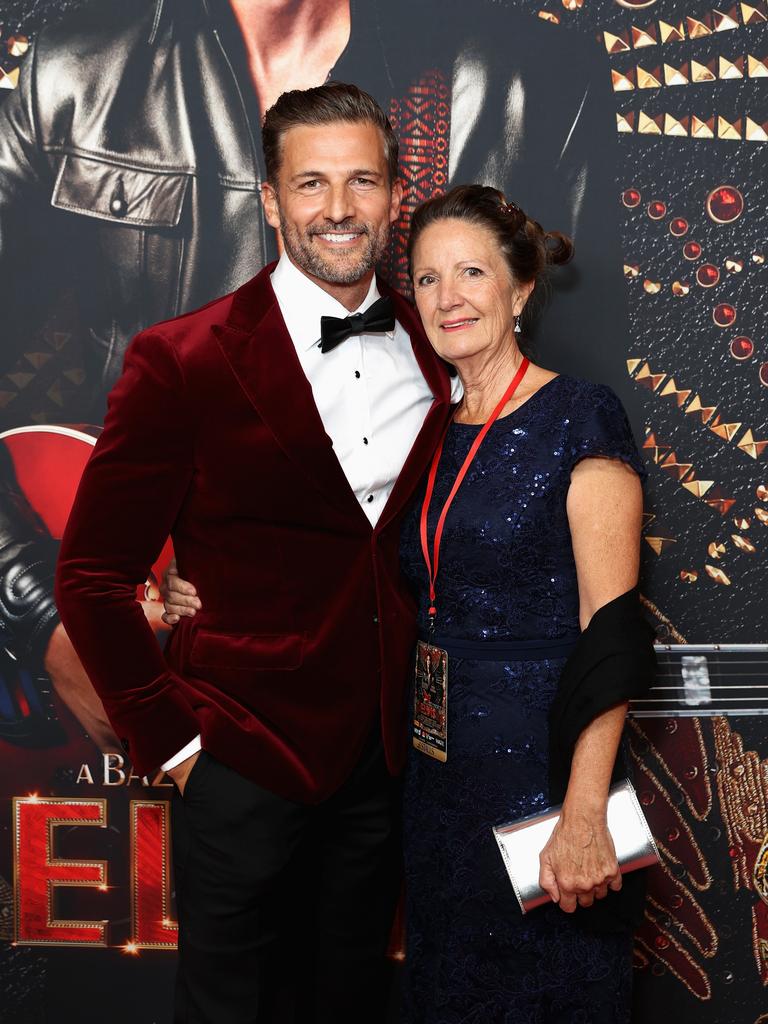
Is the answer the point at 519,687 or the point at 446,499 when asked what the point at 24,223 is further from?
the point at 519,687

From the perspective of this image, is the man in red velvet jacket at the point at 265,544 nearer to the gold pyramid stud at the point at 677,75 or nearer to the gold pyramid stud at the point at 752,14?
the gold pyramid stud at the point at 677,75

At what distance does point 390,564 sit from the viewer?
179 centimetres

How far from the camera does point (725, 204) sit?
2.18 meters

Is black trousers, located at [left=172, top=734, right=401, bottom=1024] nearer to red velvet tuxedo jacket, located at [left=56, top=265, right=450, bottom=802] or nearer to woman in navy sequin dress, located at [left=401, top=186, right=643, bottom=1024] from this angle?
red velvet tuxedo jacket, located at [left=56, top=265, right=450, bottom=802]

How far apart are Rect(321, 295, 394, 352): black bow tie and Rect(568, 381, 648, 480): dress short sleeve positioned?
15.7 inches

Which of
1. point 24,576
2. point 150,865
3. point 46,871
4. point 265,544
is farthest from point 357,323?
point 46,871

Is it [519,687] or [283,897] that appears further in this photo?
[283,897]

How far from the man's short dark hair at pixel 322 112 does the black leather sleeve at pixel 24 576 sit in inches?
39.2

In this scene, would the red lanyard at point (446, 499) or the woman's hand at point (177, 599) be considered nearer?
the red lanyard at point (446, 499)

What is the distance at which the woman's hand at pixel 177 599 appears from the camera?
180 cm

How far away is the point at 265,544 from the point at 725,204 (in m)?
1.32

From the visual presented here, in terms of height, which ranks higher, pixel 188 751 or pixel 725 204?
pixel 725 204

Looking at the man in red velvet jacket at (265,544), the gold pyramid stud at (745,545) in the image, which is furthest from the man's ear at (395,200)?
the gold pyramid stud at (745,545)

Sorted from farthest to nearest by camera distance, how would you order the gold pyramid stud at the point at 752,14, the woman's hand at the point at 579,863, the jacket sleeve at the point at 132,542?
the gold pyramid stud at the point at 752,14
the jacket sleeve at the point at 132,542
the woman's hand at the point at 579,863
